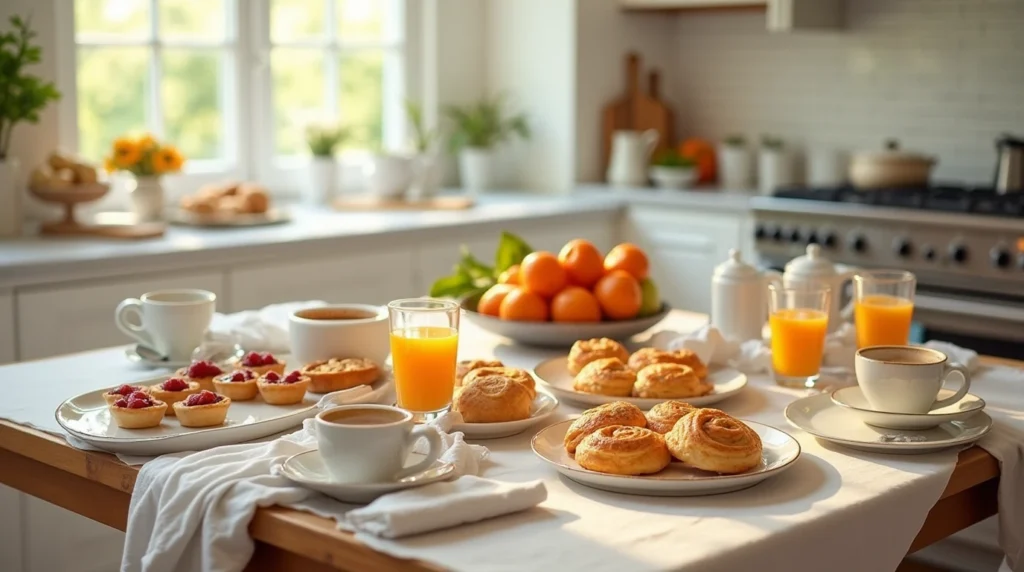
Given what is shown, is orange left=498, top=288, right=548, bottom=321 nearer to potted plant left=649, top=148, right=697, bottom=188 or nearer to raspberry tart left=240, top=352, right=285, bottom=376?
raspberry tart left=240, top=352, right=285, bottom=376

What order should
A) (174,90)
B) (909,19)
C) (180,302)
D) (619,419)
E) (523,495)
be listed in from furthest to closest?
(909,19) < (174,90) < (180,302) < (619,419) < (523,495)

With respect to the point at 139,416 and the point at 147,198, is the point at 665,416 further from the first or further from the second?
the point at 147,198

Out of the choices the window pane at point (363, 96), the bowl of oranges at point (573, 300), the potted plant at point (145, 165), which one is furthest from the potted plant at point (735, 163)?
the bowl of oranges at point (573, 300)

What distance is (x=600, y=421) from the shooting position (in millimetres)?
1446

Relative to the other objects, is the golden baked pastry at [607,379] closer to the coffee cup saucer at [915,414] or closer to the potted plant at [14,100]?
the coffee cup saucer at [915,414]

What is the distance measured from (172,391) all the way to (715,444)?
684 mm

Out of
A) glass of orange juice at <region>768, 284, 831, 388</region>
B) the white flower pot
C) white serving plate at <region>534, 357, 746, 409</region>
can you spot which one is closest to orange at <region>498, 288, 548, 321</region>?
white serving plate at <region>534, 357, 746, 409</region>

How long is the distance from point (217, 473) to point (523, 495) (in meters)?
0.34

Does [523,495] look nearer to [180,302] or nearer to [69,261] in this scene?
[180,302]

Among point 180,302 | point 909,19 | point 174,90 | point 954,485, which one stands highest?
point 909,19

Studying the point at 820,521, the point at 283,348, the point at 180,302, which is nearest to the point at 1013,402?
the point at 820,521

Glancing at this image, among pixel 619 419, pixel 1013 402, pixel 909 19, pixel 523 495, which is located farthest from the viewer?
pixel 909 19

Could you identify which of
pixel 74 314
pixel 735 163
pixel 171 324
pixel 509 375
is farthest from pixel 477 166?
pixel 509 375

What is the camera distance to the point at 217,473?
1351 millimetres
